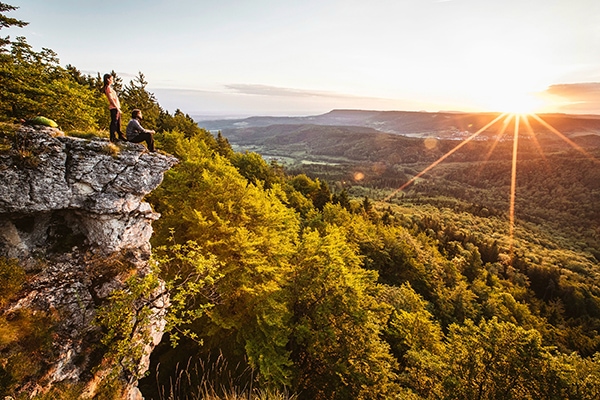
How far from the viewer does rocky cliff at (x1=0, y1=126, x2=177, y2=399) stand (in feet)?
27.5

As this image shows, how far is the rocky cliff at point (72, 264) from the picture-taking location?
8391 mm

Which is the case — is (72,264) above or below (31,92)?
below

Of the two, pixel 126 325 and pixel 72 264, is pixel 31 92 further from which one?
pixel 126 325

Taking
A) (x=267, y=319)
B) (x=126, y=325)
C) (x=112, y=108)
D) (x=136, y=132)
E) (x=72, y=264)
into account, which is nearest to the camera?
(x=126, y=325)

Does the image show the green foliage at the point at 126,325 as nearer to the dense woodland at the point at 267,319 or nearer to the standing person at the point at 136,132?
the dense woodland at the point at 267,319

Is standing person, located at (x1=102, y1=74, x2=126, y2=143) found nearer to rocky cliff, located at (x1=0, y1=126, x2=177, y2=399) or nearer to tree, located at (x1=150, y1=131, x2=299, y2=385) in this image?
rocky cliff, located at (x1=0, y1=126, x2=177, y2=399)

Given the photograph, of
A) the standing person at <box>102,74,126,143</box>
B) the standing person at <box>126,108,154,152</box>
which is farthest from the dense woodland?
the standing person at <box>126,108,154,152</box>

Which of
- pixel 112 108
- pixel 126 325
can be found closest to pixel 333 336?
pixel 126 325

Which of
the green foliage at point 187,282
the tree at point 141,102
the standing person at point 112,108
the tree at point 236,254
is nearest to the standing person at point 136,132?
the standing person at point 112,108

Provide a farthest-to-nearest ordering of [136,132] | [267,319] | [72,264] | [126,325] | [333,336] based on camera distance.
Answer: [333,336]
[267,319]
[136,132]
[72,264]
[126,325]

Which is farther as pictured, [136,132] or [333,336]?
A: [333,336]

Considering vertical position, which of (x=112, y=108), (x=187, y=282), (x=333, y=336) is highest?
(x=112, y=108)

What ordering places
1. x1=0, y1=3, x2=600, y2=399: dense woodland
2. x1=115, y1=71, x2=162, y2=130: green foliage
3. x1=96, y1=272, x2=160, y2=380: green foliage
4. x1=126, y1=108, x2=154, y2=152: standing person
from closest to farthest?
x1=96, y1=272, x2=160, y2=380: green foliage, x1=126, y1=108, x2=154, y2=152: standing person, x1=0, y1=3, x2=600, y2=399: dense woodland, x1=115, y1=71, x2=162, y2=130: green foliage

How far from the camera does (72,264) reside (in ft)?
32.8
